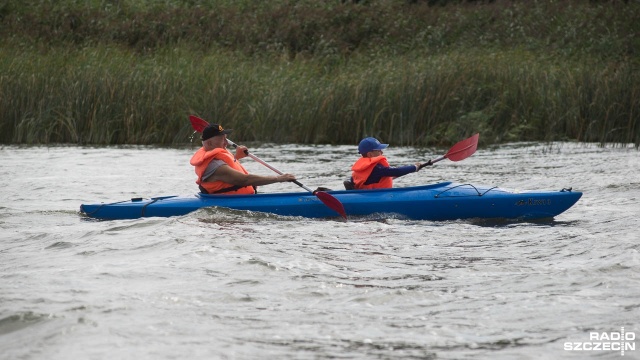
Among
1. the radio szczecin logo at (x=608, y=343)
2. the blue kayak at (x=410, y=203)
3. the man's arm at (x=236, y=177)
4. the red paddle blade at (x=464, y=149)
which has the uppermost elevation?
the red paddle blade at (x=464, y=149)

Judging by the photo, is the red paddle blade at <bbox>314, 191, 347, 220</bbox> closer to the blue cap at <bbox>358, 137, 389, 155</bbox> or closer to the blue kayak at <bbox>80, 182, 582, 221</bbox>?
the blue kayak at <bbox>80, 182, 582, 221</bbox>

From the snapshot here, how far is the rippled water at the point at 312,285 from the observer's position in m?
4.82

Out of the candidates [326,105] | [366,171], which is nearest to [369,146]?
[366,171]

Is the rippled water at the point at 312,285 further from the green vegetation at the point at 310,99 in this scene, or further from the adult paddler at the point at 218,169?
the green vegetation at the point at 310,99

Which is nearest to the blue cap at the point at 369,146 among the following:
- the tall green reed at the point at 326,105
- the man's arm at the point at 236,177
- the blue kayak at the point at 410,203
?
the blue kayak at the point at 410,203

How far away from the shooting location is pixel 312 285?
5.94 m

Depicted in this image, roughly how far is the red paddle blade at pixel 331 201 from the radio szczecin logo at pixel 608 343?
386 cm

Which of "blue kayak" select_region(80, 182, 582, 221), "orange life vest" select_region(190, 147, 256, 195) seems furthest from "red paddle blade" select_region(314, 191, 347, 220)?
"orange life vest" select_region(190, 147, 256, 195)

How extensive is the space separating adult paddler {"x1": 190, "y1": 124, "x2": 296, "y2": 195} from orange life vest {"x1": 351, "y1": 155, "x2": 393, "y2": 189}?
688 millimetres

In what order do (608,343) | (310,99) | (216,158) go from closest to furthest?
(608,343) → (216,158) → (310,99)

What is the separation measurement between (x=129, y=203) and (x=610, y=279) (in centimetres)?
471

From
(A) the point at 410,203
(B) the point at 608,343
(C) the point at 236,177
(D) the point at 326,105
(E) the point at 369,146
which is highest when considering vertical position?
(D) the point at 326,105

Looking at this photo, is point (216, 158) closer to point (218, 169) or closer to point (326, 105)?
point (218, 169)

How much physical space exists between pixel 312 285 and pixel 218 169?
305 centimetres
